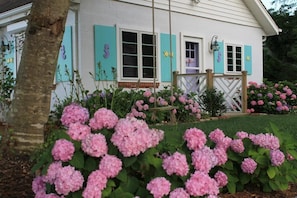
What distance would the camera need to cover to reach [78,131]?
2377 millimetres

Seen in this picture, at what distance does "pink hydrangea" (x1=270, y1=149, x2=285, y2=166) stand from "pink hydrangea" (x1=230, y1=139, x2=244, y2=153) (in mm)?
223

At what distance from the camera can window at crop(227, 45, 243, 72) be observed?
13094mm

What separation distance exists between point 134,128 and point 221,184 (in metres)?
0.92

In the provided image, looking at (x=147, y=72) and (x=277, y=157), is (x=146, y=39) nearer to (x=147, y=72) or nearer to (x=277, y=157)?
(x=147, y=72)

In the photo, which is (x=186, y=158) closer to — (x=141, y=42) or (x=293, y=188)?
(x=293, y=188)

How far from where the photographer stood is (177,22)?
11383 mm

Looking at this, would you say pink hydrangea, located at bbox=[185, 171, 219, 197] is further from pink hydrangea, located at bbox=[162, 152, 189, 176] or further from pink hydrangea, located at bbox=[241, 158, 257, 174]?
pink hydrangea, located at bbox=[241, 158, 257, 174]

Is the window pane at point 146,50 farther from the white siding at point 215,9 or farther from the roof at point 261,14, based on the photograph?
the roof at point 261,14

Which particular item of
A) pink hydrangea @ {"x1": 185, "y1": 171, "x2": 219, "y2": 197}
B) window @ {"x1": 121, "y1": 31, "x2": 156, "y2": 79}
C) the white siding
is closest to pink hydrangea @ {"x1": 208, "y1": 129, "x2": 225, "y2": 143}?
pink hydrangea @ {"x1": 185, "y1": 171, "x2": 219, "y2": 197}

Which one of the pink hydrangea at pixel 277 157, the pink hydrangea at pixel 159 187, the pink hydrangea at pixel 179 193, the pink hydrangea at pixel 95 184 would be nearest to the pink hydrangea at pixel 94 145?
the pink hydrangea at pixel 95 184

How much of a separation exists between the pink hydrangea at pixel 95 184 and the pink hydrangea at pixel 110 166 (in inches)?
1.1

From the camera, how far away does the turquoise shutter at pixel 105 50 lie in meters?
Result: 9.35

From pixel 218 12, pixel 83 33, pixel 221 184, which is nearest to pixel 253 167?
pixel 221 184

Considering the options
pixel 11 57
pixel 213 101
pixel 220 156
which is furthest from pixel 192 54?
pixel 220 156
